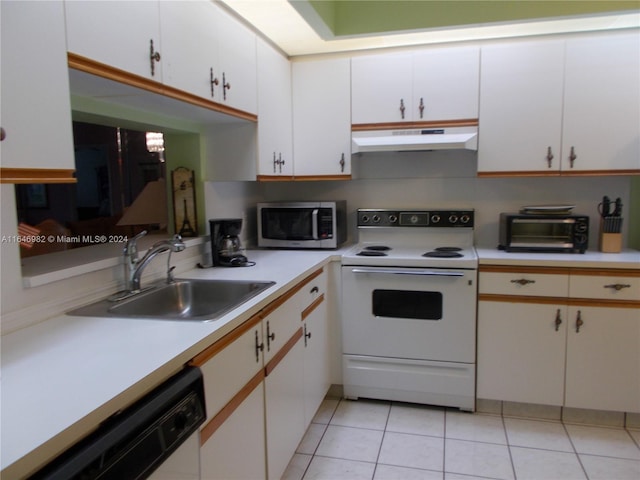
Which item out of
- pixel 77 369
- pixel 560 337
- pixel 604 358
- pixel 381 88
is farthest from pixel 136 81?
pixel 604 358

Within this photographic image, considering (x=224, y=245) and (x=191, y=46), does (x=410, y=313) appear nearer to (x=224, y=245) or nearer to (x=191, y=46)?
(x=224, y=245)

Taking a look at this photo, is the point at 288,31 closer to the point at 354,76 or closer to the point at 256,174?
the point at 354,76

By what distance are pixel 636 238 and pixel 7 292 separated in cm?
337

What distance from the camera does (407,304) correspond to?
2811 millimetres

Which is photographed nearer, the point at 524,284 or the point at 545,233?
Result: the point at 524,284

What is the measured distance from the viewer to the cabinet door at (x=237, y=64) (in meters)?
2.21

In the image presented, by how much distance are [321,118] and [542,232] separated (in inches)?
62.0

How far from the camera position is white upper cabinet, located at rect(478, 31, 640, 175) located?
2.68 m

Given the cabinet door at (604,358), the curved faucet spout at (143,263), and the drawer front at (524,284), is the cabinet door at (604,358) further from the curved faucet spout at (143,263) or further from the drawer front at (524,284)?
the curved faucet spout at (143,263)

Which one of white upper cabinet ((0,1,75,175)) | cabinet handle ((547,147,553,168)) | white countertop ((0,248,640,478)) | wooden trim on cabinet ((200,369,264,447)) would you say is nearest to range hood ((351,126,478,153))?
cabinet handle ((547,147,553,168))

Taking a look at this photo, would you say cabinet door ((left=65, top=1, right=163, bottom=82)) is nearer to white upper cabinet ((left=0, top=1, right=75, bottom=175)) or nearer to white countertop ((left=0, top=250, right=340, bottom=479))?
white upper cabinet ((left=0, top=1, right=75, bottom=175))

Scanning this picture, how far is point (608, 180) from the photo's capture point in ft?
9.86

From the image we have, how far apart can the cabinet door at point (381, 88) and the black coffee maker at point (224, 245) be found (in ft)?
3.73

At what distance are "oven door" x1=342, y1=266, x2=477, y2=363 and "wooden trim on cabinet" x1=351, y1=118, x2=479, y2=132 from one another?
919mm
